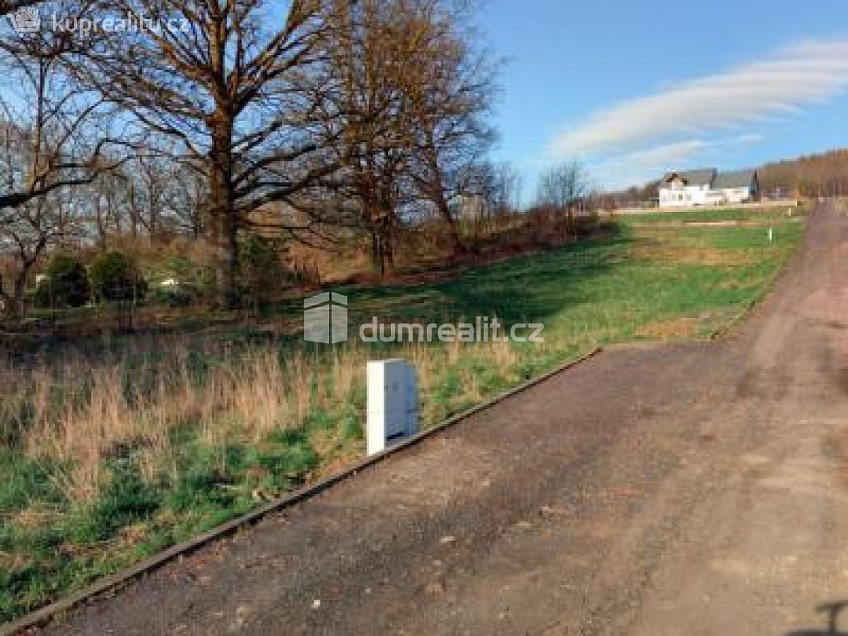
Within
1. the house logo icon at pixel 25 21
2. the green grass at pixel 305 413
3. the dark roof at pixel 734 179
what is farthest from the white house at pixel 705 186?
the house logo icon at pixel 25 21

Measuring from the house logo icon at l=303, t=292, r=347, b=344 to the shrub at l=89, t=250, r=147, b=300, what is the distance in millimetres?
6782

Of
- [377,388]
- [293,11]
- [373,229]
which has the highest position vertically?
[293,11]

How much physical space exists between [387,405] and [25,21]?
11353 millimetres

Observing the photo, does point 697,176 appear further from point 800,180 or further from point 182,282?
point 182,282

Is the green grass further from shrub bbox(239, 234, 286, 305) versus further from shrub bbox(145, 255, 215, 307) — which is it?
shrub bbox(145, 255, 215, 307)

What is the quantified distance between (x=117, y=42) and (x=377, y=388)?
535 inches

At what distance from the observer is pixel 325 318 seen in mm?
20016

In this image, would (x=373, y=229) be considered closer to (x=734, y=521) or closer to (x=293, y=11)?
(x=293, y=11)

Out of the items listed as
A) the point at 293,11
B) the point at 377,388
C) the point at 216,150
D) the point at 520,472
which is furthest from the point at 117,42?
the point at 520,472

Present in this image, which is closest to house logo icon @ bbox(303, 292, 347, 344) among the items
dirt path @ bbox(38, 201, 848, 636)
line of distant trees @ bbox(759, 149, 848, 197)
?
dirt path @ bbox(38, 201, 848, 636)

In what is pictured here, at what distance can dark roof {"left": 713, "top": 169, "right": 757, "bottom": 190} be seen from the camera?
101375 mm

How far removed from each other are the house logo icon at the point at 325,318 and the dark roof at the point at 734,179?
304 feet

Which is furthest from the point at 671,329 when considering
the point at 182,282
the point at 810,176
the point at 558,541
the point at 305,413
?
the point at 810,176

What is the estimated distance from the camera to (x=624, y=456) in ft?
20.1
